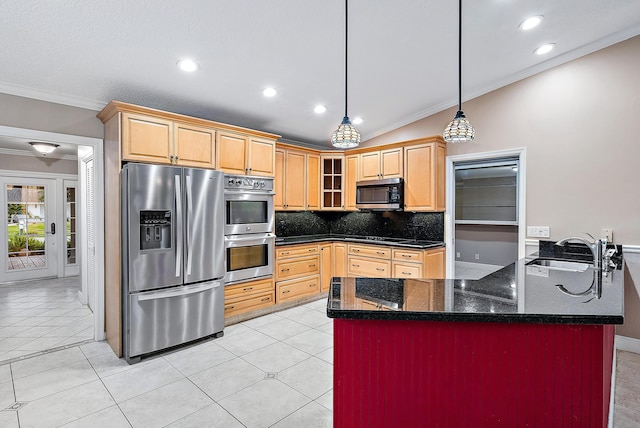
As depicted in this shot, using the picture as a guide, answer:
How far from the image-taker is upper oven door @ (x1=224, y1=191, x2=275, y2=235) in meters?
3.58

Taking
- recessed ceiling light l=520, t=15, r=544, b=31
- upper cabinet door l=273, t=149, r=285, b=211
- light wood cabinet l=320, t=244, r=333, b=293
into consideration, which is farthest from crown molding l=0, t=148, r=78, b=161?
recessed ceiling light l=520, t=15, r=544, b=31

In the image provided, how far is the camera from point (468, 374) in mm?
1310

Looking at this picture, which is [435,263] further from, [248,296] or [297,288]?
[248,296]

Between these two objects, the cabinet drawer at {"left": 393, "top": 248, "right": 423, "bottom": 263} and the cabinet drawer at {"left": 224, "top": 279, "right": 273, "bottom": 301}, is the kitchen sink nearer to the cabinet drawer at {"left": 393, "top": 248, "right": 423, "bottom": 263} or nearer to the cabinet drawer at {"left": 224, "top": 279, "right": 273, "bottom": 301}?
the cabinet drawer at {"left": 393, "top": 248, "right": 423, "bottom": 263}

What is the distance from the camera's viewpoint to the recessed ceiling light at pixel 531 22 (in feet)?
8.80

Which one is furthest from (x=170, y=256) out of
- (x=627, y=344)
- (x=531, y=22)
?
(x=627, y=344)

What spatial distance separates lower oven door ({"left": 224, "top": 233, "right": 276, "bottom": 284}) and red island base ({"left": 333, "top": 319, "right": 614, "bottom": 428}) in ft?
7.93

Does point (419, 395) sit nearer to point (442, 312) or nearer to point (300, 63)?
point (442, 312)

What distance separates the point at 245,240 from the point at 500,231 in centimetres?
538

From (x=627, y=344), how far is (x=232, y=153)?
14.5 ft

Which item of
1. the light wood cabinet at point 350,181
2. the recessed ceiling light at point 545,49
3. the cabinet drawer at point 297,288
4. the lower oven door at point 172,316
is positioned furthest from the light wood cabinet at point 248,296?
the recessed ceiling light at point 545,49

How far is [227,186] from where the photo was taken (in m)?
3.54

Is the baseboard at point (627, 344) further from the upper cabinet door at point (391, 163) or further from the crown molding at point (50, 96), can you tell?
the crown molding at point (50, 96)

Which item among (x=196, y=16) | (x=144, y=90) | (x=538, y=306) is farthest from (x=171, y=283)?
→ (x=538, y=306)
